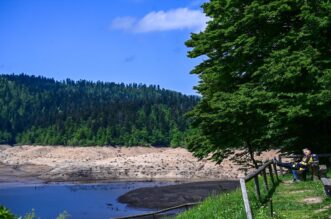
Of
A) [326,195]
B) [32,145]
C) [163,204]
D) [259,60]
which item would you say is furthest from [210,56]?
[32,145]

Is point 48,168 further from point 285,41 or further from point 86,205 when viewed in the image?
point 285,41

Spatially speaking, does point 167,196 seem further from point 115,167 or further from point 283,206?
point 115,167

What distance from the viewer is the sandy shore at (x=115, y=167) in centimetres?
10357

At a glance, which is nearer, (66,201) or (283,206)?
(283,206)

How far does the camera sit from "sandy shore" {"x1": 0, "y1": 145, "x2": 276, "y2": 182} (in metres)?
104

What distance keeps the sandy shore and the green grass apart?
74.1 metres

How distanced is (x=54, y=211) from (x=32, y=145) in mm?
127251

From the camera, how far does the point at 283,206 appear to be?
12.8 meters

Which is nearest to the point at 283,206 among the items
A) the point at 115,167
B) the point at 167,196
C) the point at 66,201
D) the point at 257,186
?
the point at 257,186

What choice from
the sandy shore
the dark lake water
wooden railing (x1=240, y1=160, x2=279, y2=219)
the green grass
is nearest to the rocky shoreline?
the dark lake water

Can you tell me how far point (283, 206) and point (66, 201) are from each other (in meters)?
57.5

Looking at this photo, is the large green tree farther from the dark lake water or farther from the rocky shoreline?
the rocky shoreline

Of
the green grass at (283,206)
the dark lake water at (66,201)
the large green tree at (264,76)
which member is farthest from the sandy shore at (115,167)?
the green grass at (283,206)

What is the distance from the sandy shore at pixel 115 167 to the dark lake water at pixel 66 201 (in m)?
18.8
